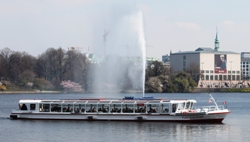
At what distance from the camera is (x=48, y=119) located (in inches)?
2613

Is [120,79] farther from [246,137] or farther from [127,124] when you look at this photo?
[246,137]

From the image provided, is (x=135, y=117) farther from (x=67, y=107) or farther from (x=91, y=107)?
(x=67, y=107)

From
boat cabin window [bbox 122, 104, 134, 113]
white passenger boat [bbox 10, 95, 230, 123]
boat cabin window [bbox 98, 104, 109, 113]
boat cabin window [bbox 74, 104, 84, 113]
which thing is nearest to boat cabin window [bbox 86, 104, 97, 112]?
white passenger boat [bbox 10, 95, 230, 123]

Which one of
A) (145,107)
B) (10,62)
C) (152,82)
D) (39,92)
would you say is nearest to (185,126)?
(145,107)

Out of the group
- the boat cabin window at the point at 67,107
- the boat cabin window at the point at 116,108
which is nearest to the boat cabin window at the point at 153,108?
the boat cabin window at the point at 116,108

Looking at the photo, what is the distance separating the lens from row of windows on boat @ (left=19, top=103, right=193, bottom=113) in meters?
63.0

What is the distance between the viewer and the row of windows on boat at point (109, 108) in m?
63.0

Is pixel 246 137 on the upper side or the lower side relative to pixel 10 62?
lower

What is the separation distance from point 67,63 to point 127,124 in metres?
133

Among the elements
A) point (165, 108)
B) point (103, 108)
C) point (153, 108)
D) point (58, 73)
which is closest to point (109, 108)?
point (103, 108)

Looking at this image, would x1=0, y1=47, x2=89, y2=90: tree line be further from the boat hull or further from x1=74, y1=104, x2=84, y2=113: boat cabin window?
x1=74, y1=104, x2=84, y2=113: boat cabin window

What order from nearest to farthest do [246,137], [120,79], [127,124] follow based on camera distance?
[246,137] < [127,124] < [120,79]

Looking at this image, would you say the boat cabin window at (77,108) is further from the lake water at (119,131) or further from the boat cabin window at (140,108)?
the boat cabin window at (140,108)

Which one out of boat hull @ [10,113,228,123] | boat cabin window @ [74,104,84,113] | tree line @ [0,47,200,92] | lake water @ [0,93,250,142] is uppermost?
tree line @ [0,47,200,92]
